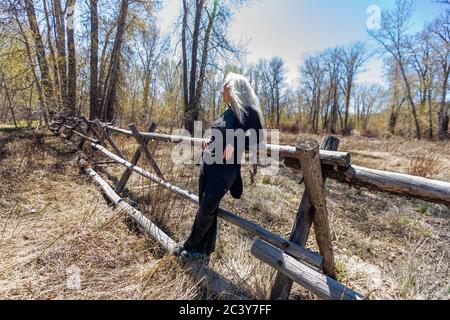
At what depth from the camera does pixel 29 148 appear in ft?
24.4

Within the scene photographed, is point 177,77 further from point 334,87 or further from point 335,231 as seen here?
point 334,87

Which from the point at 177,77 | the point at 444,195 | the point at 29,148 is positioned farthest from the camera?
the point at 177,77

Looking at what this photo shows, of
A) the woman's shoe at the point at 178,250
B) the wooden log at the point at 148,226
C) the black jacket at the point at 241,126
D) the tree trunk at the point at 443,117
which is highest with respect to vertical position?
the tree trunk at the point at 443,117

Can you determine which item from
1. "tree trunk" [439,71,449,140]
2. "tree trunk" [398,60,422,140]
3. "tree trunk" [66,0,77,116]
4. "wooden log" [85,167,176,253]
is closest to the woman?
"wooden log" [85,167,176,253]

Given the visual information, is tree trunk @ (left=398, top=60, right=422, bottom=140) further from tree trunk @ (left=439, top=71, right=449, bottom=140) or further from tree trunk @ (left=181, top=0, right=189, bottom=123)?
tree trunk @ (left=181, top=0, right=189, bottom=123)

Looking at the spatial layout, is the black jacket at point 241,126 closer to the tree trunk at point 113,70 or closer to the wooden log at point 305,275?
the wooden log at point 305,275

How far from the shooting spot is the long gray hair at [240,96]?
6.90 feet

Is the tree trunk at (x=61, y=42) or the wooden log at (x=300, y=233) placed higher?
the tree trunk at (x=61, y=42)

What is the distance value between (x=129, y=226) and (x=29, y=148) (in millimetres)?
6140

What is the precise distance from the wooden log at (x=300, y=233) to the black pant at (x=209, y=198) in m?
0.66

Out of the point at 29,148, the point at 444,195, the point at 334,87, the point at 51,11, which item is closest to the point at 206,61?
the point at 51,11

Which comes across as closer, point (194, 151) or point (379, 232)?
point (379, 232)

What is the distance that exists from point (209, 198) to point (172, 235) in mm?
1237

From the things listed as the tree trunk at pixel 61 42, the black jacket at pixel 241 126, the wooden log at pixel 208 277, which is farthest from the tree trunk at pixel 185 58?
the black jacket at pixel 241 126
